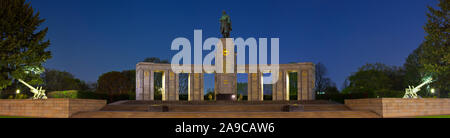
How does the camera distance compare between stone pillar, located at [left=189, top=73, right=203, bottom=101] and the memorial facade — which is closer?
the memorial facade

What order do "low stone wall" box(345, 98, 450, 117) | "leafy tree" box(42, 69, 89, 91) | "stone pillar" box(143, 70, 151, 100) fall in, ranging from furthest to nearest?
"leafy tree" box(42, 69, 89, 91) → "stone pillar" box(143, 70, 151, 100) → "low stone wall" box(345, 98, 450, 117)

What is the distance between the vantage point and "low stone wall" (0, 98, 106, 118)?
63.8ft

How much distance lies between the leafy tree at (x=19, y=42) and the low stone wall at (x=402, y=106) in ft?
71.4

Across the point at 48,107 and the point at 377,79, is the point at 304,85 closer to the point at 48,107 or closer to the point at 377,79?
the point at 377,79

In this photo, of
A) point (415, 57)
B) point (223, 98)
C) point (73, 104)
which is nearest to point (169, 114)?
point (73, 104)

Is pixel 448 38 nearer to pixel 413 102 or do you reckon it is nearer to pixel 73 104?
pixel 413 102

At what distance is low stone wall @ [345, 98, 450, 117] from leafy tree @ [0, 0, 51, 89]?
2176 centimetres

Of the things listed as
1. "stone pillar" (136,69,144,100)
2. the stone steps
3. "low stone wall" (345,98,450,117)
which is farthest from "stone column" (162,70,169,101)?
"low stone wall" (345,98,450,117)

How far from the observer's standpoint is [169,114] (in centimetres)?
1806

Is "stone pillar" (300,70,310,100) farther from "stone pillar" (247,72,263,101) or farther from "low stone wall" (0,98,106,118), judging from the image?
"low stone wall" (0,98,106,118)

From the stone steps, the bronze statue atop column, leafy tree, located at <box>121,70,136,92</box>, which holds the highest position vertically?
the bronze statue atop column

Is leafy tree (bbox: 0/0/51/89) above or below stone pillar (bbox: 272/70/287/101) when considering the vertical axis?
above

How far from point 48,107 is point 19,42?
652 cm

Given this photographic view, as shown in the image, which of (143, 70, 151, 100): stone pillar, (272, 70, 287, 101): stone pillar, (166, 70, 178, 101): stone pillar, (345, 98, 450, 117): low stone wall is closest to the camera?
(345, 98, 450, 117): low stone wall
